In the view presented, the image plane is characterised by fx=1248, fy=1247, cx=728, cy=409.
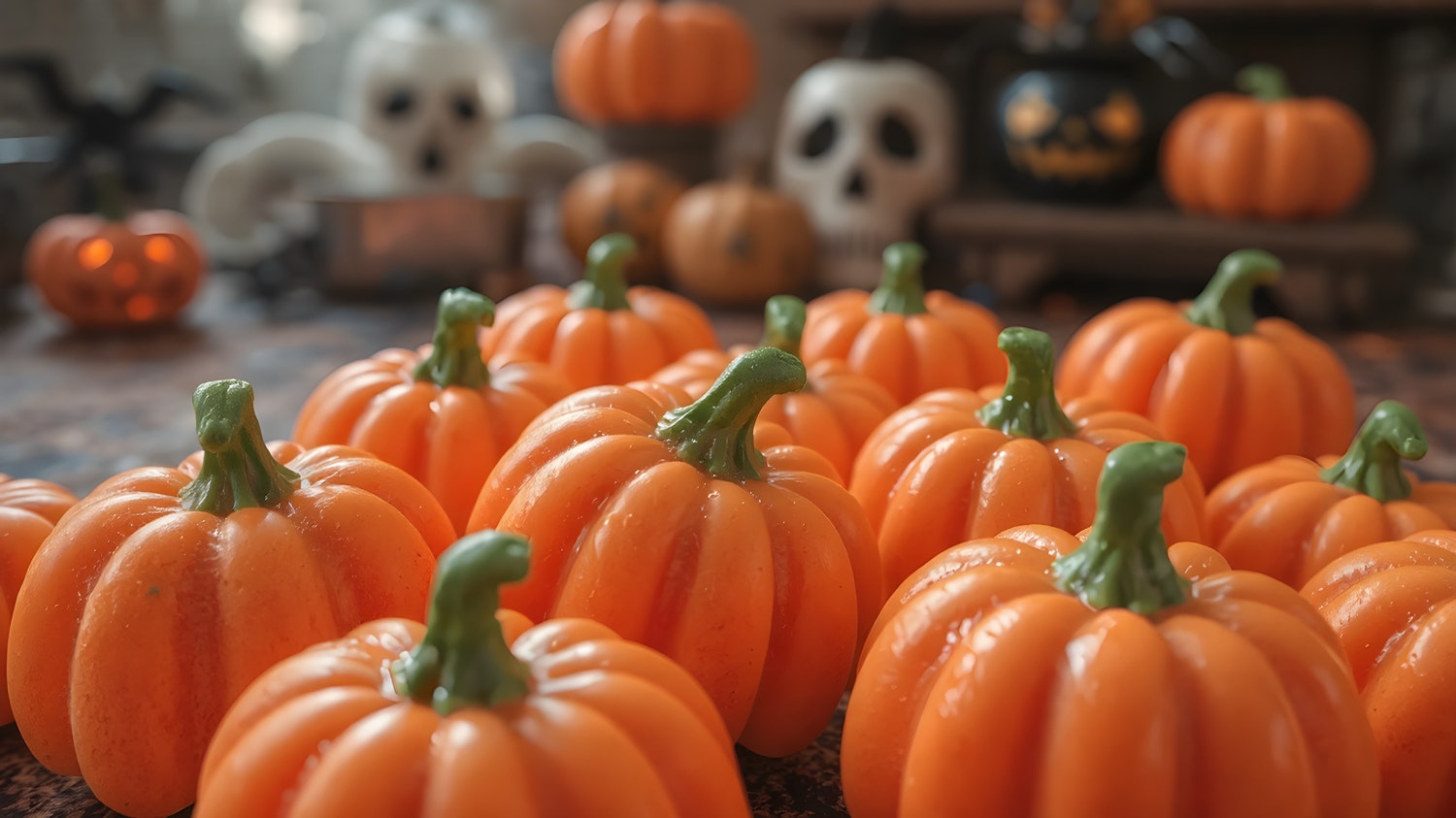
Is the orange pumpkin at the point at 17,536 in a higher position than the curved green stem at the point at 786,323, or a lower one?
lower

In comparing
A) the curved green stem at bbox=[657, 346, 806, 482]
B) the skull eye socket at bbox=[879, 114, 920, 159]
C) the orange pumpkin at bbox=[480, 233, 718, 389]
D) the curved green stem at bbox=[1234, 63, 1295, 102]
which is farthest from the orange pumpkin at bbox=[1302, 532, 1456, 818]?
the skull eye socket at bbox=[879, 114, 920, 159]

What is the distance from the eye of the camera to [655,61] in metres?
3.60

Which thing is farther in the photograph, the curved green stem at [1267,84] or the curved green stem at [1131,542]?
the curved green stem at [1267,84]

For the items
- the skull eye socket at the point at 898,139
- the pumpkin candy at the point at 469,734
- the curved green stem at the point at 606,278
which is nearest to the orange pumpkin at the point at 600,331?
the curved green stem at the point at 606,278

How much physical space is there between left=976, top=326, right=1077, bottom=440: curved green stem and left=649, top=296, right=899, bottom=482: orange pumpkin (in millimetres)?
195

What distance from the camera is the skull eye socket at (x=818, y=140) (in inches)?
140

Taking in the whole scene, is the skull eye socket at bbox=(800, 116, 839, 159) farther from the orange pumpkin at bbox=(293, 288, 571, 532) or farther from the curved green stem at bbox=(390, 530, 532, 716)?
the curved green stem at bbox=(390, 530, 532, 716)

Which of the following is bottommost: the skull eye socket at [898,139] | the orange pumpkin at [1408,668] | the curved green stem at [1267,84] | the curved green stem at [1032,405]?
the orange pumpkin at [1408,668]

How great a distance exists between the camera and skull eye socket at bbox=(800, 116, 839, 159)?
356cm

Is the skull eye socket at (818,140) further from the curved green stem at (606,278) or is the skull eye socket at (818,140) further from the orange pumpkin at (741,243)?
the curved green stem at (606,278)

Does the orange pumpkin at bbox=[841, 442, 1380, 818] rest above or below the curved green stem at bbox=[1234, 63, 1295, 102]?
below

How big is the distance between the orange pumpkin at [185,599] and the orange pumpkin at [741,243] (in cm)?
250

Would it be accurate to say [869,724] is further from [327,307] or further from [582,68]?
[582,68]

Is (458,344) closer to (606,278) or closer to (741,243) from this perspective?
(606,278)
